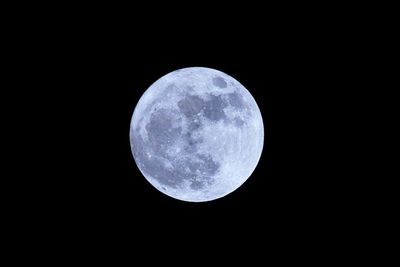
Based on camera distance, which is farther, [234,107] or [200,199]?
[200,199]

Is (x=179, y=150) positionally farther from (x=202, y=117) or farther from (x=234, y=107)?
(x=234, y=107)

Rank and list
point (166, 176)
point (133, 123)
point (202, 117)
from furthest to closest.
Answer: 1. point (133, 123)
2. point (166, 176)
3. point (202, 117)

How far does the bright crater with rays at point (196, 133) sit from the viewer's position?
464cm

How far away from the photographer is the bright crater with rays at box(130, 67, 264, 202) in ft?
15.2

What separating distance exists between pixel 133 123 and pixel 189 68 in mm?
1174

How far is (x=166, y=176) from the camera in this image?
494cm

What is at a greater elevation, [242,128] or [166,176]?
[242,128]

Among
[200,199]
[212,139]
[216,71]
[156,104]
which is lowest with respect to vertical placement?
[200,199]

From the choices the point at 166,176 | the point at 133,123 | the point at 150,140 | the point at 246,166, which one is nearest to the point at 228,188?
the point at 246,166

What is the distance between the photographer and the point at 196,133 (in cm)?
460

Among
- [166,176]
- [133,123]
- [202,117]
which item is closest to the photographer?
[202,117]

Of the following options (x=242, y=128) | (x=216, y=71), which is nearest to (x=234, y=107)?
(x=242, y=128)

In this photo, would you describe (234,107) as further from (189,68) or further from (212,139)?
(189,68)

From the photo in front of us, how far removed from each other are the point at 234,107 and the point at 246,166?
88 cm
